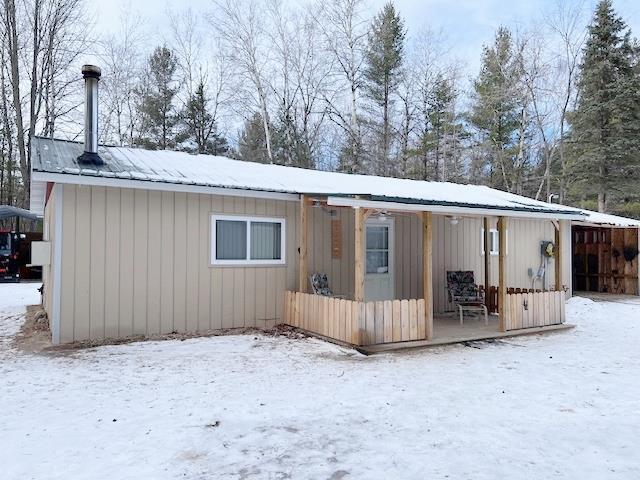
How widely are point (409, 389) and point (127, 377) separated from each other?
277 cm

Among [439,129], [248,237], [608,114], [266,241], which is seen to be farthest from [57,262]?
[608,114]

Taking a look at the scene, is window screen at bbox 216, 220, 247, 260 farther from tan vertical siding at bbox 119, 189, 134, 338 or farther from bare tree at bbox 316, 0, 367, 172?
bare tree at bbox 316, 0, 367, 172

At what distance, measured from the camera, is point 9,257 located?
50.5 feet

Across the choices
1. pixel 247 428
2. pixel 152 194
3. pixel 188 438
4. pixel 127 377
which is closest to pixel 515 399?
pixel 247 428

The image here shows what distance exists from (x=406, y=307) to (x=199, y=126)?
17799 mm

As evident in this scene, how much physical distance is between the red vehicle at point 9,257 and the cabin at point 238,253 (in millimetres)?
7755

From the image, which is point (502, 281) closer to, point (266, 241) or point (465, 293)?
point (465, 293)

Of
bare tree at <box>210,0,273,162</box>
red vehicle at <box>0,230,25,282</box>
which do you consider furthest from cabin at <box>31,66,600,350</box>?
bare tree at <box>210,0,273,162</box>

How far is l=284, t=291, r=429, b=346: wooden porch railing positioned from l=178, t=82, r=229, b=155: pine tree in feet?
54.0

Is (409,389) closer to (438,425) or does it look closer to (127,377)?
(438,425)

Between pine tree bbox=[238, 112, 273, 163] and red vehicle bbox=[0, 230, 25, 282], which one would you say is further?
pine tree bbox=[238, 112, 273, 163]

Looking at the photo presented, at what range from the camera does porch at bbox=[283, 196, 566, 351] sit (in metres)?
6.39

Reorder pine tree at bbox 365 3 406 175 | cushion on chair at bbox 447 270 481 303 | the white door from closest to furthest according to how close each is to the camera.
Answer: cushion on chair at bbox 447 270 481 303, the white door, pine tree at bbox 365 3 406 175

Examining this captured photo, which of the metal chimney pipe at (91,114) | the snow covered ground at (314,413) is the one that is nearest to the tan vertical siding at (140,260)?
the snow covered ground at (314,413)
